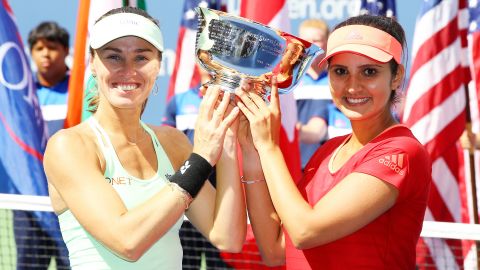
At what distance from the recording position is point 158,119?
9.37 m

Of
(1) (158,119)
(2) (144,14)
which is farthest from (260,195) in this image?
(1) (158,119)

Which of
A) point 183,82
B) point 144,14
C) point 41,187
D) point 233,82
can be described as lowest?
point 41,187

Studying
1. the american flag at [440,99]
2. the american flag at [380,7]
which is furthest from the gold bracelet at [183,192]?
the american flag at [380,7]

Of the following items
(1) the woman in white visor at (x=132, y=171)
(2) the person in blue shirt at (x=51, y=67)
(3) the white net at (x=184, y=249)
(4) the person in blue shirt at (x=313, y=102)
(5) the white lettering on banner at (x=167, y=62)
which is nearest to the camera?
(1) the woman in white visor at (x=132, y=171)

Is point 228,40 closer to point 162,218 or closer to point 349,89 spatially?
point 349,89

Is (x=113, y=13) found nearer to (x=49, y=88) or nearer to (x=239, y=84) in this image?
(x=239, y=84)

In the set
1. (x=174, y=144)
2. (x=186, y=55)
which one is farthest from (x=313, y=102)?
(x=174, y=144)

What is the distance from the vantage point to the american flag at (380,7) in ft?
24.9

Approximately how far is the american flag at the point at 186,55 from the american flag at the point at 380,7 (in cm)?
120

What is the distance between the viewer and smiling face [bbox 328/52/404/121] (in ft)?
11.2

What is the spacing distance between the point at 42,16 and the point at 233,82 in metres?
6.60

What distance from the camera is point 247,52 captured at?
347 cm

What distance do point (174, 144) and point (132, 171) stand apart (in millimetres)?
374

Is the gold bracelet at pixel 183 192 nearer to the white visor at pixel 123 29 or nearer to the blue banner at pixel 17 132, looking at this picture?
the white visor at pixel 123 29
